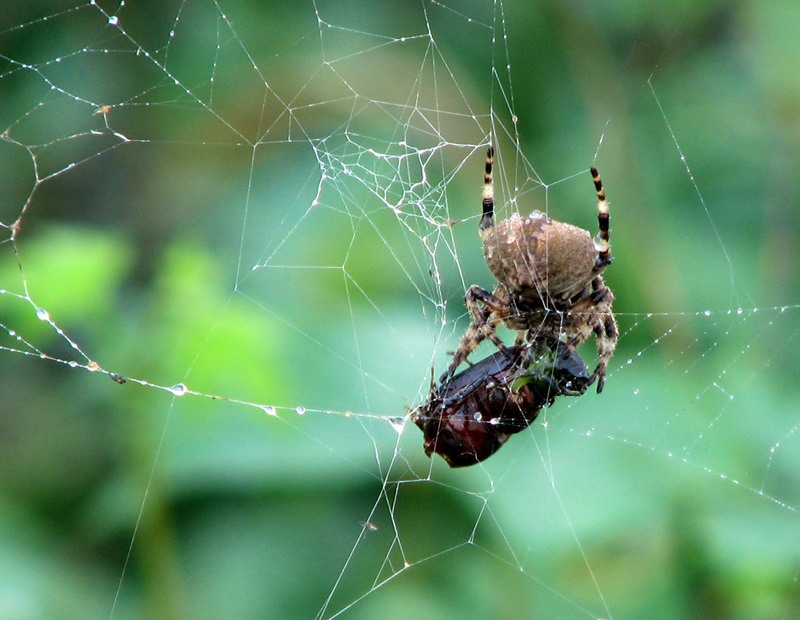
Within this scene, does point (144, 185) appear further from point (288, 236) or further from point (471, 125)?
point (471, 125)

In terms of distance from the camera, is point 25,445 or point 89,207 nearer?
point 25,445

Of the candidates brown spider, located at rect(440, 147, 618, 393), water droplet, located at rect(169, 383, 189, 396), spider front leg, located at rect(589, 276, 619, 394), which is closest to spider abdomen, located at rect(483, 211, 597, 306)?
brown spider, located at rect(440, 147, 618, 393)

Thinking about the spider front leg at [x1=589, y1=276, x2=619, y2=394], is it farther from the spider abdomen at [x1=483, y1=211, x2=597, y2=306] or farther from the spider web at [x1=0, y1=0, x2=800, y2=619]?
the spider web at [x1=0, y1=0, x2=800, y2=619]

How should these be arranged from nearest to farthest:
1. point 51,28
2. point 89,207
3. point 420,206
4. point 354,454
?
1. point 354,454
2. point 420,206
3. point 51,28
4. point 89,207

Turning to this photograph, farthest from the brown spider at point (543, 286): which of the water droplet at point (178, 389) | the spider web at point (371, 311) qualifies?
the water droplet at point (178, 389)

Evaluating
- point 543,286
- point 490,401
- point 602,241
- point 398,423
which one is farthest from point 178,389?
point 602,241

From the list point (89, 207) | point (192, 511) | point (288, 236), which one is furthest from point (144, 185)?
point (192, 511)

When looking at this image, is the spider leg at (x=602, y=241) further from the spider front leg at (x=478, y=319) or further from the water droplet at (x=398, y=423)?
the water droplet at (x=398, y=423)
